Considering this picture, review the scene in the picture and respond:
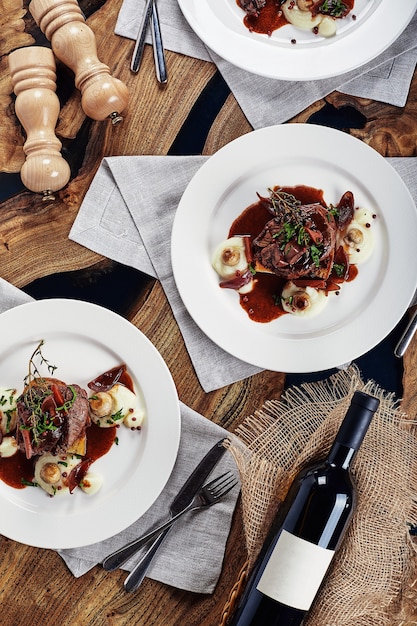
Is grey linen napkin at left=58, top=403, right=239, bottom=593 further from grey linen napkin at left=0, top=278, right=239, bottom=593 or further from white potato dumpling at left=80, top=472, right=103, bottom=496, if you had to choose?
white potato dumpling at left=80, top=472, right=103, bottom=496

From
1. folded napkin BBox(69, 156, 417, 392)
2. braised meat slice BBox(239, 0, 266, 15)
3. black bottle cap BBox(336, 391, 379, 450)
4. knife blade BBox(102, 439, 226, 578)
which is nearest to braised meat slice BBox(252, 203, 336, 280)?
folded napkin BBox(69, 156, 417, 392)

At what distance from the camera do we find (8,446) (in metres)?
2.64

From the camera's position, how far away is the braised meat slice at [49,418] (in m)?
2.51

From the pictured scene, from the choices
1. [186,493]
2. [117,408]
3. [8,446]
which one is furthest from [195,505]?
[8,446]

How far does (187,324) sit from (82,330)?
1.39ft

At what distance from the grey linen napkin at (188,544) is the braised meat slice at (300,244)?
0.70 m

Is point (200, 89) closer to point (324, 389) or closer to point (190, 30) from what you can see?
point (190, 30)

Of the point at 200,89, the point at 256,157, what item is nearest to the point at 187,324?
the point at 256,157

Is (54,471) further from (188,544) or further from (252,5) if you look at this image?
(252,5)

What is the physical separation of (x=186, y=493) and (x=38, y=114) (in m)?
1.62

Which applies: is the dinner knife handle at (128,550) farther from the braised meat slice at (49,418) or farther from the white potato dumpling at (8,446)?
the white potato dumpling at (8,446)

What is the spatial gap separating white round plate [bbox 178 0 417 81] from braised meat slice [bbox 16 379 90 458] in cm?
148

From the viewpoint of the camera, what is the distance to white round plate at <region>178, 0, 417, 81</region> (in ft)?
8.66

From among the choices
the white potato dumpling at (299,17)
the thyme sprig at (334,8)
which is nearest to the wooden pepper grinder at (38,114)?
the white potato dumpling at (299,17)
